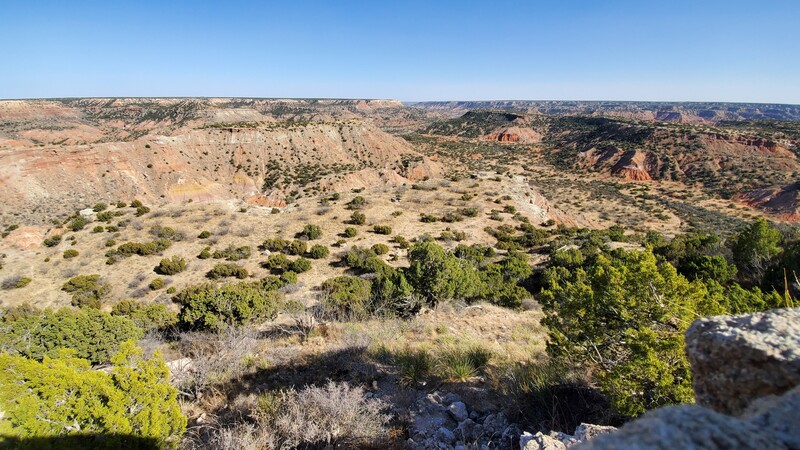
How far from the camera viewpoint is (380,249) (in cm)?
2167

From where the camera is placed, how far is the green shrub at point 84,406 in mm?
3889

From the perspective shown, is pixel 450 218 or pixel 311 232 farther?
pixel 450 218

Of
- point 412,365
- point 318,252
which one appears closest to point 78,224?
point 318,252

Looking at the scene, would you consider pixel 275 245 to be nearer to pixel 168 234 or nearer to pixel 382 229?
pixel 382 229

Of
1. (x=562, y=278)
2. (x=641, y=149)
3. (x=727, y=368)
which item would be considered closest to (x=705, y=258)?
(x=562, y=278)

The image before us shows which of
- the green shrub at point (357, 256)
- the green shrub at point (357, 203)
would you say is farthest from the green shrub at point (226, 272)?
the green shrub at point (357, 203)

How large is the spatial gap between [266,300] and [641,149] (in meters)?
88.9

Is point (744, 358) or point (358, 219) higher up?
point (744, 358)

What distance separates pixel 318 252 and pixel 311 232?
3.02m

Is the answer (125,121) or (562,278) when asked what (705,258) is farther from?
(125,121)

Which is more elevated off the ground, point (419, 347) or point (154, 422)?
point (154, 422)

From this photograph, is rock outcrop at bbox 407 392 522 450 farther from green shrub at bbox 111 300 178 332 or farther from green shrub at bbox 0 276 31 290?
green shrub at bbox 0 276 31 290

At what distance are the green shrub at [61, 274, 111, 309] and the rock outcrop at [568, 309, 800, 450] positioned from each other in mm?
20618

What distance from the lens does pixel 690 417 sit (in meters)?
1.51
